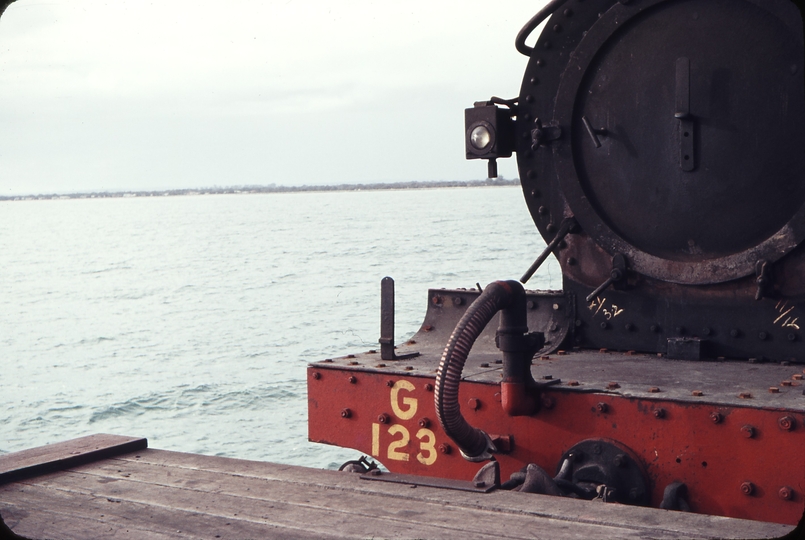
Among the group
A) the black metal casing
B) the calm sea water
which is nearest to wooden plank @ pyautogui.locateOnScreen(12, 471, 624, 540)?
the black metal casing

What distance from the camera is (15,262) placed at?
129 feet

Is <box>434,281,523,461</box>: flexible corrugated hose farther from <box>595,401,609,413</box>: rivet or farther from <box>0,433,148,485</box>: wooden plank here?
<box>0,433,148,485</box>: wooden plank

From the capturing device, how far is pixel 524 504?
2688mm

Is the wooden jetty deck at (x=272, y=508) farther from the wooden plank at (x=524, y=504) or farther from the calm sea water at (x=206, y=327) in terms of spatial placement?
the calm sea water at (x=206, y=327)

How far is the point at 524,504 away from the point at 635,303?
5.63 feet

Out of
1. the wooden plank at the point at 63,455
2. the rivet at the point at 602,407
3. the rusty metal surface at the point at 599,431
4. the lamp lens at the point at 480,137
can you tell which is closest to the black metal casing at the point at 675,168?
the lamp lens at the point at 480,137

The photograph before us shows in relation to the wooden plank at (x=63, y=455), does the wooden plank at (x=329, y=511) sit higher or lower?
lower

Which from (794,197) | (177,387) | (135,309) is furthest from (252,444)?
(135,309)

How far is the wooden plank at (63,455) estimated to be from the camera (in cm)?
312

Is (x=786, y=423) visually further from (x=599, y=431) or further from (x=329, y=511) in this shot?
(x=329, y=511)

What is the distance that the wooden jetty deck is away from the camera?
2.45 meters

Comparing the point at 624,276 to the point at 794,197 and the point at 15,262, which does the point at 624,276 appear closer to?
the point at 794,197

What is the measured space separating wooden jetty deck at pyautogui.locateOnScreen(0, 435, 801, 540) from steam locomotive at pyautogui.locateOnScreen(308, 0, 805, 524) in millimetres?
213

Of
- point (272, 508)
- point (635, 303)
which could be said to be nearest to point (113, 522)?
point (272, 508)
